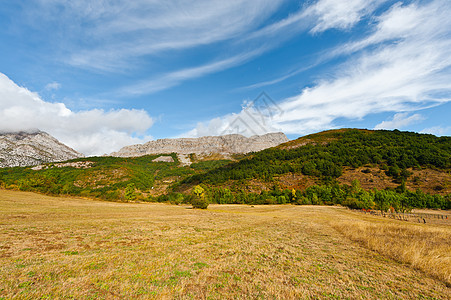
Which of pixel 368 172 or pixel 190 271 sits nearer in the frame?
pixel 190 271

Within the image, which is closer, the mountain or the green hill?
the green hill

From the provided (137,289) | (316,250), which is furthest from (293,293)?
(316,250)

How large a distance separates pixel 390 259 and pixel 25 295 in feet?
76.8

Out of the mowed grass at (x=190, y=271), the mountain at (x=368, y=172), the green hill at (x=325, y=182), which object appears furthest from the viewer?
the mountain at (x=368, y=172)

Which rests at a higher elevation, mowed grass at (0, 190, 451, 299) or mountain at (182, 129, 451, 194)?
mountain at (182, 129, 451, 194)

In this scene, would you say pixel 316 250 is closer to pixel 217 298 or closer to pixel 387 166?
pixel 217 298

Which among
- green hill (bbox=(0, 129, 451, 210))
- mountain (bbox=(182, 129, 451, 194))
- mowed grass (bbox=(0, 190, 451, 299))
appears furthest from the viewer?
mountain (bbox=(182, 129, 451, 194))

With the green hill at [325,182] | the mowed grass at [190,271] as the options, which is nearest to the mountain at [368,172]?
the green hill at [325,182]

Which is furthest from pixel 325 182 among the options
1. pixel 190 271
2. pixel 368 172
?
pixel 190 271

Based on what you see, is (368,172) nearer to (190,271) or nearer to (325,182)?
(325,182)

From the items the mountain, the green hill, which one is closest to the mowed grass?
the green hill

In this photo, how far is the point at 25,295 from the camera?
26.1ft

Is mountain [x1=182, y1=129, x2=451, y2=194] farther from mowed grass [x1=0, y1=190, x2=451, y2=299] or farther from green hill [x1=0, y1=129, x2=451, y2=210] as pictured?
mowed grass [x1=0, y1=190, x2=451, y2=299]

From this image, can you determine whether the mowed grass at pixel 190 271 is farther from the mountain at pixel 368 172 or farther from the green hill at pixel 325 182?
the mountain at pixel 368 172
